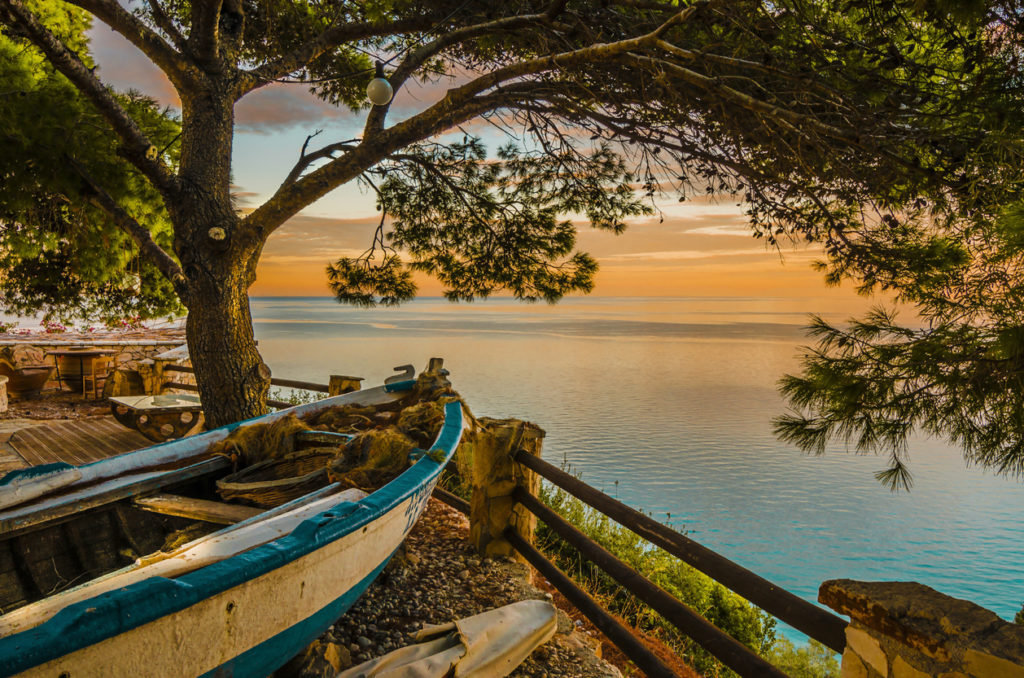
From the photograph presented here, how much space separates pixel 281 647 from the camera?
6.40 feet

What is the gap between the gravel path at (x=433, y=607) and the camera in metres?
2.63

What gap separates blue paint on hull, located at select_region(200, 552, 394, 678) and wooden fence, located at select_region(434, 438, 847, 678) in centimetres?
127

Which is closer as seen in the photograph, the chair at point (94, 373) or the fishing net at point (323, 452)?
the fishing net at point (323, 452)

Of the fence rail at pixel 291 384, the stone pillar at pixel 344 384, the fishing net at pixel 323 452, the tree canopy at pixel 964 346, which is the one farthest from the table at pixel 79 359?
the tree canopy at pixel 964 346

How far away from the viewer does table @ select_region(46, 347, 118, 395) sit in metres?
10.4

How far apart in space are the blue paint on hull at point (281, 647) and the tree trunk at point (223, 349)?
3.36 meters

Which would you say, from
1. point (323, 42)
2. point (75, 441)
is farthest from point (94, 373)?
point (323, 42)

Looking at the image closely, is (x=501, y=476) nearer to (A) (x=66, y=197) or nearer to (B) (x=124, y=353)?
(A) (x=66, y=197)

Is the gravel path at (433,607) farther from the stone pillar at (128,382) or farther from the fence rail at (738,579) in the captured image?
the stone pillar at (128,382)

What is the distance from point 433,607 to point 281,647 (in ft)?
4.59

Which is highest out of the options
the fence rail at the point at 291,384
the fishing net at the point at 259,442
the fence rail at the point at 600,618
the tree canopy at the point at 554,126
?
the tree canopy at the point at 554,126

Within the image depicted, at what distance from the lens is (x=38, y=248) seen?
7094 mm

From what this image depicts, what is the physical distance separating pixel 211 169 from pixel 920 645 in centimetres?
596

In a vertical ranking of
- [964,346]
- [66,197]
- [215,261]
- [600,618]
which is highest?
[66,197]
